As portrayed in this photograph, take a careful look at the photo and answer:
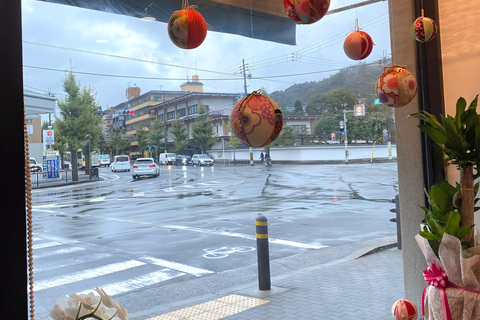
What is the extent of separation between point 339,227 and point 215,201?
576 centimetres

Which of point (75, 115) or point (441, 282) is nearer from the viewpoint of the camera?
point (441, 282)

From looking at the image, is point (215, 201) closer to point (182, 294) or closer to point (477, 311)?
point (182, 294)

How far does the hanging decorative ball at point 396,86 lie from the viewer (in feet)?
8.14

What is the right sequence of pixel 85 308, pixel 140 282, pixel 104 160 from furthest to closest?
pixel 104 160 → pixel 140 282 → pixel 85 308

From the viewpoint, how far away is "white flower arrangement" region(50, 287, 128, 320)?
3.05 feet

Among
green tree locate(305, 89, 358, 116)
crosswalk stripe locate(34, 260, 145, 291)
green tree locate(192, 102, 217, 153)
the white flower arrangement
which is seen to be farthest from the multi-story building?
the white flower arrangement

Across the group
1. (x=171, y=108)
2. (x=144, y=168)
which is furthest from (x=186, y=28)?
(x=171, y=108)

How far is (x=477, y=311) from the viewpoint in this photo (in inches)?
70.2

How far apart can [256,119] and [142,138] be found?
25.9 metres

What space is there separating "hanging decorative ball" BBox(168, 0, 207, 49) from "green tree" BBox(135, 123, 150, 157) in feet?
82.1

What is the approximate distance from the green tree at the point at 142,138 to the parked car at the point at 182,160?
195 inches

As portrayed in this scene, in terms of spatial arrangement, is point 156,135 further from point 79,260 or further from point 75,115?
point 79,260

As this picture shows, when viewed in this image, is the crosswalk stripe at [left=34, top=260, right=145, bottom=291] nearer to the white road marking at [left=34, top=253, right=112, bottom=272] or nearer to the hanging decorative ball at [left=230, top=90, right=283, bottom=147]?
the white road marking at [left=34, top=253, right=112, bottom=272]

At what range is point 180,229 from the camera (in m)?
8.65
